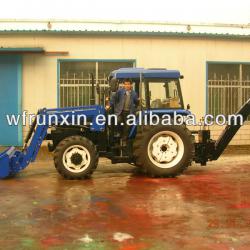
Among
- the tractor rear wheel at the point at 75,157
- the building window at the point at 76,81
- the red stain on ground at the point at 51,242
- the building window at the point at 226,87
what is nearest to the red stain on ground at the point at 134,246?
the red stain on ground at the point at 51,242

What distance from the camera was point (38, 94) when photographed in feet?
52.0

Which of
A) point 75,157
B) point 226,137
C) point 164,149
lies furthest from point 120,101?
point 226,137

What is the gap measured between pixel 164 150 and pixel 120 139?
3.15 feet

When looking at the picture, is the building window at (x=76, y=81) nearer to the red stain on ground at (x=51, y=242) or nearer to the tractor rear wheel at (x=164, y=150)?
the tractor rear wheel at (x=164, y=150)

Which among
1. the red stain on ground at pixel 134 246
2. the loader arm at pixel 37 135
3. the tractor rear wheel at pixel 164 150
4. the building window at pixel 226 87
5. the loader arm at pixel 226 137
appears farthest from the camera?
the building window at pixel 226 87

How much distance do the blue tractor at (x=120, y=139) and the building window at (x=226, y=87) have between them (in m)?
6.68

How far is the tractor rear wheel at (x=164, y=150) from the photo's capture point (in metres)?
10.0

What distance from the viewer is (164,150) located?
10.3 meters

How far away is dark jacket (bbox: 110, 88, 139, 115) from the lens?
10.1 m

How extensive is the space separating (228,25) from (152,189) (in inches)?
425

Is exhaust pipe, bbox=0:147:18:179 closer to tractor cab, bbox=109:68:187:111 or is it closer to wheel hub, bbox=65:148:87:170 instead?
wheel hub, bbox=65:148:87:170

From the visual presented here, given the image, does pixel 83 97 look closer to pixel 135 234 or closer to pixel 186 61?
pixel 186 61

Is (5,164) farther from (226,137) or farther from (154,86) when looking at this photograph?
(226,137)

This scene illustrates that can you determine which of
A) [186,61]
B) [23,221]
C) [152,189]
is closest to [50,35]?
[186,61]
